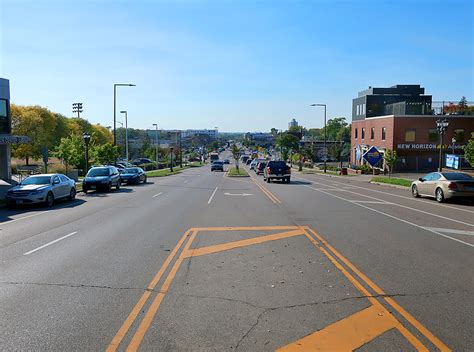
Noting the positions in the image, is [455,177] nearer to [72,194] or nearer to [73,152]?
[72,194]

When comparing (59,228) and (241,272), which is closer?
(241,272)

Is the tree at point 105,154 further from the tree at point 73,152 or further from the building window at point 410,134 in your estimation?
the building window at point 410,134

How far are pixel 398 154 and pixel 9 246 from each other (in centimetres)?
5075

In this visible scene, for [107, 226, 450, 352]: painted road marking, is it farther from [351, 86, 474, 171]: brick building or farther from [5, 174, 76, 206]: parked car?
[351, 86, 474, 171]: brick building

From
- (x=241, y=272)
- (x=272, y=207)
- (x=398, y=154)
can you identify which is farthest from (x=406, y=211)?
(x=398, y=154)

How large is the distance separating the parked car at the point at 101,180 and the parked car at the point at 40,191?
16.1ft

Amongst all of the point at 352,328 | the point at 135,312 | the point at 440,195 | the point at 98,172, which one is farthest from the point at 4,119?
the point at 352,328

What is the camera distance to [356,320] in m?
5.67

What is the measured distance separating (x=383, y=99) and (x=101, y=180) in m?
52.0

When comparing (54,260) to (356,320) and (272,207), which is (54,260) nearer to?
(356,320)

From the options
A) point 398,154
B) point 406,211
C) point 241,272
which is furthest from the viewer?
point 398,154

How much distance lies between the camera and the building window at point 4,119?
34.7m

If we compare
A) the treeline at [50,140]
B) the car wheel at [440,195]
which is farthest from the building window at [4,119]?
the car wheel at [440,195]

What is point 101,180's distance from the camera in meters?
27.7
